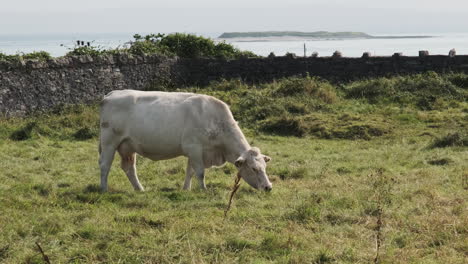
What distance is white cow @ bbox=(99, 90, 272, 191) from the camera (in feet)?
33.3

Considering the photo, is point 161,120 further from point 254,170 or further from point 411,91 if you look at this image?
point 411,91

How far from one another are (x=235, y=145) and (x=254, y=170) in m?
0.61

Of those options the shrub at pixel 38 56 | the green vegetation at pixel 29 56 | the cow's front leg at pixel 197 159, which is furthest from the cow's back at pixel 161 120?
the shrub at pixel 38 56

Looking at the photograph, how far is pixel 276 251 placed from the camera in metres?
6.88

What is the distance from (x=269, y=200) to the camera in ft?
30.3

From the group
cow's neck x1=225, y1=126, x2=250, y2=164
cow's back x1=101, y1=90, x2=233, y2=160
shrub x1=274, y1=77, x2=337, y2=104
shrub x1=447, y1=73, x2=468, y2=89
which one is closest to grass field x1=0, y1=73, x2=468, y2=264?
cow's neck x1=225, y1=126, x2=250, y2=164

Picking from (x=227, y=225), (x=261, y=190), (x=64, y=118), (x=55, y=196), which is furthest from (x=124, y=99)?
(x=64, y=118)

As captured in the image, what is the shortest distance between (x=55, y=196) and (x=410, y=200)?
482 centimetres

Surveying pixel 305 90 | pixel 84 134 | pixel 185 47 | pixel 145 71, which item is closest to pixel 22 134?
pixel 84 134

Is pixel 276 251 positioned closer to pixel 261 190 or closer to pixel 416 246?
pixel 416 246

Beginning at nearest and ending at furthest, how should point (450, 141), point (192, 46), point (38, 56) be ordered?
point (450, 141) < point (38, 56) < point (192, 46)

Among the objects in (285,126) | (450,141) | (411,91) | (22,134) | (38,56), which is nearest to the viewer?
(450,141)

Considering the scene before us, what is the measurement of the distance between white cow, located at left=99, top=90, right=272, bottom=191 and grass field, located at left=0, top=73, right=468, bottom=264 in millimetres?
519

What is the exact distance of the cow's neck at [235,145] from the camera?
33.2 feet
